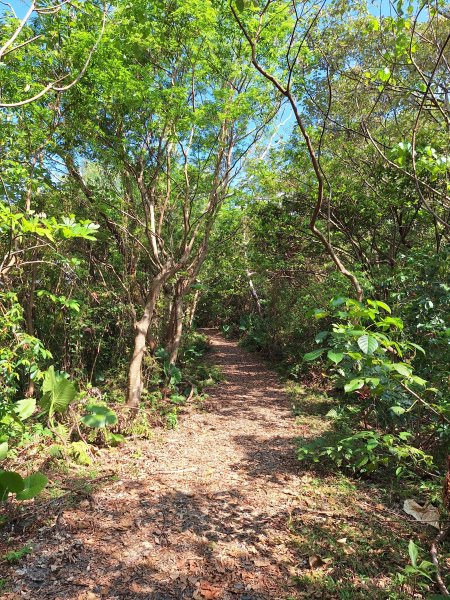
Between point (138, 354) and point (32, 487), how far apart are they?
4153mm

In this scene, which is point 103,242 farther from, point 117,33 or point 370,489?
point 370,489

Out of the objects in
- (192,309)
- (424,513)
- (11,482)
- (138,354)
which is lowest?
(424,513)

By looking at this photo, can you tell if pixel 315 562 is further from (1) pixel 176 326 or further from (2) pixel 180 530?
(1) pixel 176 326

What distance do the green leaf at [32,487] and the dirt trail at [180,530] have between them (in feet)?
2.58

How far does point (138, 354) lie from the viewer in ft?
21.6

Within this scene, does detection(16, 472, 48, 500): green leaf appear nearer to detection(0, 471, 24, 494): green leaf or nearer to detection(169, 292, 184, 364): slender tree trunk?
detection(0, 471, 24, 494): green leaf

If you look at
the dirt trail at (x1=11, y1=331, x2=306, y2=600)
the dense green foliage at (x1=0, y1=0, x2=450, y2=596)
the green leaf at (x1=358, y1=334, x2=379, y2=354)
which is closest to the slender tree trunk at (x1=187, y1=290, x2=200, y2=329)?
the dense green foliage at (x1=0, y1=0, x2=450, y2=596)

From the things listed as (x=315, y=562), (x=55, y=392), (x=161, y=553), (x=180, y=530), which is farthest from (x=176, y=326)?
(x=315, y=562)

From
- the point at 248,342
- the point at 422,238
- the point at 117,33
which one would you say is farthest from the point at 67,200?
the point at 248,342

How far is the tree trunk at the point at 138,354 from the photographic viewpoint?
6.35 m

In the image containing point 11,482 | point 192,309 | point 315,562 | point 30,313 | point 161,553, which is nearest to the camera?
point 11,482

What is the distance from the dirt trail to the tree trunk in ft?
3.48

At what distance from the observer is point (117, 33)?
206 inches

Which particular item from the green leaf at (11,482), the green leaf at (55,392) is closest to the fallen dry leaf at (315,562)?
the green leaf at (11,482)
